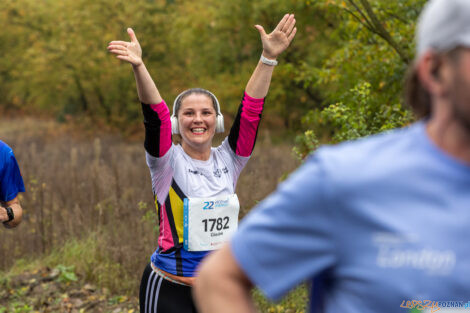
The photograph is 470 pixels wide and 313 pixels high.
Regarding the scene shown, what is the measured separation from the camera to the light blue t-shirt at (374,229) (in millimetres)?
1023

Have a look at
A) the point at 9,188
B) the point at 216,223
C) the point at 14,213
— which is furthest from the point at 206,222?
the point at 9,188

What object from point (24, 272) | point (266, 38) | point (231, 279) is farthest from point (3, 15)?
point (231, 279)

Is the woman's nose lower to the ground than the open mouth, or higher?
higher

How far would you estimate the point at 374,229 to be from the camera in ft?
3.41

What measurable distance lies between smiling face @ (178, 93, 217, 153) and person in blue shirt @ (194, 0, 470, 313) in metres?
2.04

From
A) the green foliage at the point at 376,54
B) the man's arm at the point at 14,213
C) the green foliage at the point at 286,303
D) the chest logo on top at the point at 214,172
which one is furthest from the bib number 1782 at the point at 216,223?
the green foliage at the point at 376,54

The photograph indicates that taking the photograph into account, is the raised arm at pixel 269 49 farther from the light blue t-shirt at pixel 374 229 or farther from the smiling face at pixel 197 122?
the light blue t-shirt at pixel 374 229

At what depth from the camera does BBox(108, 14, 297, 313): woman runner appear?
2852 millimetres

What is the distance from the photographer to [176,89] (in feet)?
75.3

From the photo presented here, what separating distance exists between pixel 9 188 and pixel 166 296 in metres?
1.54

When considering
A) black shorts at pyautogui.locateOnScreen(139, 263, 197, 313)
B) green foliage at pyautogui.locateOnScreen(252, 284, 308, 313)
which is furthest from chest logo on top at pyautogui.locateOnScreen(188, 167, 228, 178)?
green foliage at pyautogui.locateOnScreen(252, 284, 308, 313)

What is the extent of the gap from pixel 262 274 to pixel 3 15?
33.2m

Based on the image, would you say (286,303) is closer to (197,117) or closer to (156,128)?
(197,117)

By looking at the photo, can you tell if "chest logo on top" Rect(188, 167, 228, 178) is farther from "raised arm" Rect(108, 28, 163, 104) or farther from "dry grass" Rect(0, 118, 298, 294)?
"dry grass" Rect(0, 118, 298, 294)
